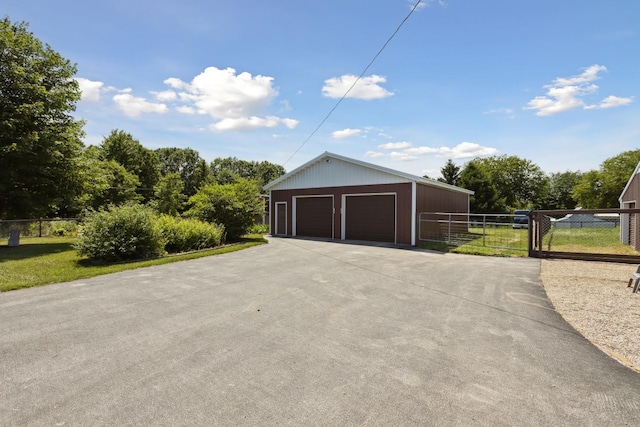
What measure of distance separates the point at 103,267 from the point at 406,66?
10897mm

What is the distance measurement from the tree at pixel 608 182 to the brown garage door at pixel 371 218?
130ft

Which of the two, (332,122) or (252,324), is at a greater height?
(332,122)

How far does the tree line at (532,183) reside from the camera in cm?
3341

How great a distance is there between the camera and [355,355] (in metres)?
3.51

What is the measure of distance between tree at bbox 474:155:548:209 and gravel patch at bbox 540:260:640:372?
48753mm

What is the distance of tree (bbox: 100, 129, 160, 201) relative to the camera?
128ft

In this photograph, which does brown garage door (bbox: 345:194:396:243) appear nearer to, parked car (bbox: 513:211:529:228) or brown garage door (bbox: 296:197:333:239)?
brown garage door (bbox: 296:197:333:239)

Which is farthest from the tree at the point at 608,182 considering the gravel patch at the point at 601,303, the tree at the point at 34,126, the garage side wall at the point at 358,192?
the tree at the point at 34,126

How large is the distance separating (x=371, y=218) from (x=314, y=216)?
3.51 metres

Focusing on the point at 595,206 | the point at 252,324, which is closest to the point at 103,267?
the point at 252,324

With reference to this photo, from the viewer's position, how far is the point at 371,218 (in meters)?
15.7

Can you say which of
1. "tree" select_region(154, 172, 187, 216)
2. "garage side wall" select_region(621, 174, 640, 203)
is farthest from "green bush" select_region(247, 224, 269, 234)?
"garage side wall" select_region(621, 174, 640, 203)

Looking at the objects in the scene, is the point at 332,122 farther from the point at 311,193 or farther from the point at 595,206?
the point at 595,206

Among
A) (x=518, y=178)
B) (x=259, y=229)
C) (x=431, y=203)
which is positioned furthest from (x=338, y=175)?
(x=518, y=178)
